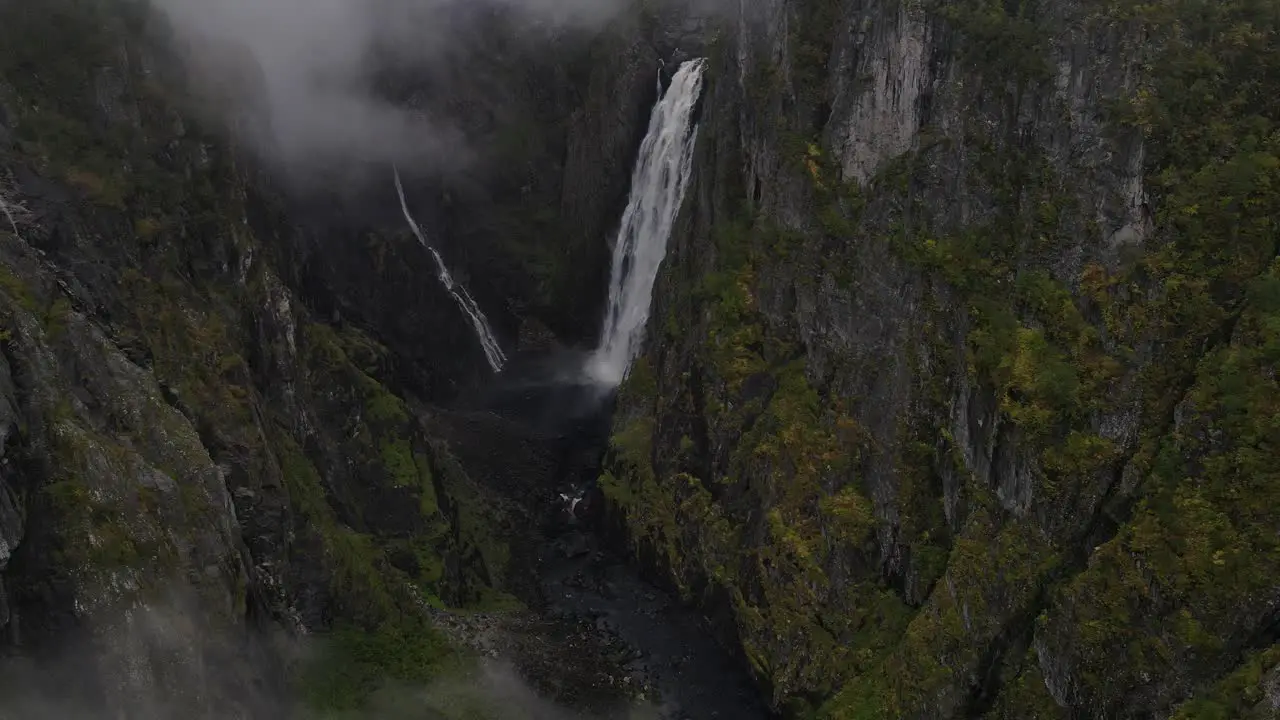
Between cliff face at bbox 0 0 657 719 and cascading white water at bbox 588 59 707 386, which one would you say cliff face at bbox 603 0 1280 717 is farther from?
cliff face at bbox 0 0 657 719

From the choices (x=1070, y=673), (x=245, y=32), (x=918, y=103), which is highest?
(x=245, y=32)

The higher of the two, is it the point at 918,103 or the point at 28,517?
the point at 918,103

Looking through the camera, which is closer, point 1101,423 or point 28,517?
point 28,517

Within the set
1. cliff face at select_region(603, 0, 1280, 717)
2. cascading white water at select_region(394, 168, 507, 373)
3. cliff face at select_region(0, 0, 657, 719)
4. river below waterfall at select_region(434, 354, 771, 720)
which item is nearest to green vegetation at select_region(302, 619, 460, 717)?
cliff face at select_region(0, 0, 657, 719)

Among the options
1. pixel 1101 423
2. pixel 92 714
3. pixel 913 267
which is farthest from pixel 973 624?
pixel 92 714

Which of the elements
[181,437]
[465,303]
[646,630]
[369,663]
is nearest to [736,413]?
[646,630]

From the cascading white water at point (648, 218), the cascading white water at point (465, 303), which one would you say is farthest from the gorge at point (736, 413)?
the cascading white water at point (465, 303)

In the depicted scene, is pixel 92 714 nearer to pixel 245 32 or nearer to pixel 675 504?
pixel 675 504
